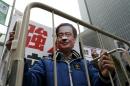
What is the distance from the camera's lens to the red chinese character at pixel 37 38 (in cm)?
221

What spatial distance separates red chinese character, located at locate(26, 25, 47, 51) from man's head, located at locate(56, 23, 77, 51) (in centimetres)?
83

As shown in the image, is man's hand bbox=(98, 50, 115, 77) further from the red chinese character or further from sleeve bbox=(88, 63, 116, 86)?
the red chinese character

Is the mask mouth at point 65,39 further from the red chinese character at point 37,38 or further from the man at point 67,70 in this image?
the red chinese character at point 37,38

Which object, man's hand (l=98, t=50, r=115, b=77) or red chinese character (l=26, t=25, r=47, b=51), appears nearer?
man's hand (l=98, t=50, r=115, b=77)

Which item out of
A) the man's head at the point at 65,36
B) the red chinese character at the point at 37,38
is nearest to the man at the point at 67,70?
the man's head at the point at 65,36

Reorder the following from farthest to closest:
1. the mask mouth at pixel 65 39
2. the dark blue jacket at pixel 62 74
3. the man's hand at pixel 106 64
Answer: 1. the mask mouth at pixel 65 39
2. the dark blue jacket at pixel 62 74
3. the man's hand at pixel 106 64

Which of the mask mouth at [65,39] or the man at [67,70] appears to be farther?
the mask mouth at [65,39]

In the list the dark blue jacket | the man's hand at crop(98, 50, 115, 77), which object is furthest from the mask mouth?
the man's hand at crop(98, 50, 115, 77)

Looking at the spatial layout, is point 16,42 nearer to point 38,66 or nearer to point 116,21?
point 38,66

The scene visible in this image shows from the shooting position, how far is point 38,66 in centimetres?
118

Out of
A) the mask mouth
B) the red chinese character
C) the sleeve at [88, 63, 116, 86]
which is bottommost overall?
the sleeve at [88, 63, 116, 86]

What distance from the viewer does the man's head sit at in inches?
51.3

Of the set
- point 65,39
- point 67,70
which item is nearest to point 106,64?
point 67,70

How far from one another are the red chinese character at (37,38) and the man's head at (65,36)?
827 mm
